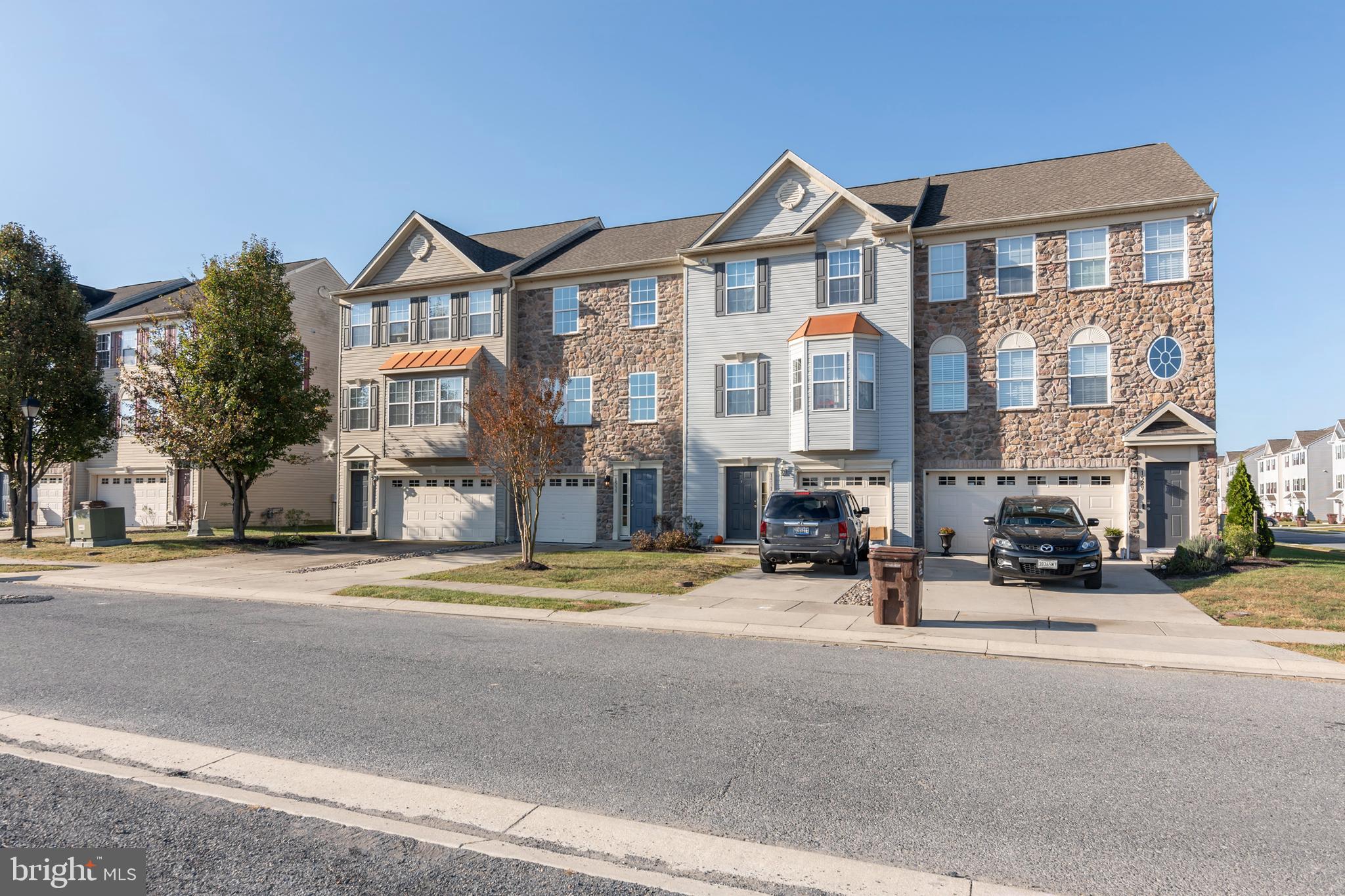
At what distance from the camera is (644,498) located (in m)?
25.4

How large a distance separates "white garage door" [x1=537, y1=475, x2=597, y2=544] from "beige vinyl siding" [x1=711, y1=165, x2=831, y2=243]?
372 inches

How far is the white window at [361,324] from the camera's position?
95.1 feet

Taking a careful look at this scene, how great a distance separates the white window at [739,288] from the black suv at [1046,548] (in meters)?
11.2

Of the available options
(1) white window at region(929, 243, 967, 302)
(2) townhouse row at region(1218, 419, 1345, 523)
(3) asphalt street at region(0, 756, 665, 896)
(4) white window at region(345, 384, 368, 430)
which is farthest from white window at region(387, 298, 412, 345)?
(2) townhouse row at region(1218, 419, 1345, 523)

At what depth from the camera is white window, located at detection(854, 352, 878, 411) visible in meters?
21.9

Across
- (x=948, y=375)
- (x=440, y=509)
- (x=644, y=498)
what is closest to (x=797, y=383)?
(x=948, y=375)

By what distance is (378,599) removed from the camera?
13562 millimetres

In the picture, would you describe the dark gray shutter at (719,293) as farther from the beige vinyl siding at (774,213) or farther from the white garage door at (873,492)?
the white garage door at (873,492)

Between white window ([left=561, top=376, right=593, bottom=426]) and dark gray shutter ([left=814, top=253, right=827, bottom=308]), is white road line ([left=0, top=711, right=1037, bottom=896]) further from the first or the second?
white window ([left=561, top=376, right=593, bottom=426])

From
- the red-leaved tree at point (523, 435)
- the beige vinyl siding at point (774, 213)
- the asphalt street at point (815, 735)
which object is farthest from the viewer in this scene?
the beige vinyl siding at point (774, 213)

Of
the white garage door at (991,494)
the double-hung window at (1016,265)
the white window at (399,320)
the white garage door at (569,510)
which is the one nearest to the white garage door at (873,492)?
the white garage door at (991,494)

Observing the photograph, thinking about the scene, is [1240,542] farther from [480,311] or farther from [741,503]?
[480,311]

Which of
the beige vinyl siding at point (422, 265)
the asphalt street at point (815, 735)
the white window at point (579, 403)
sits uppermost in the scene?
the beige vinyl siding at point (422, 265)

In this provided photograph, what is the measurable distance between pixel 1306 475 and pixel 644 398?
7536 centimetres
